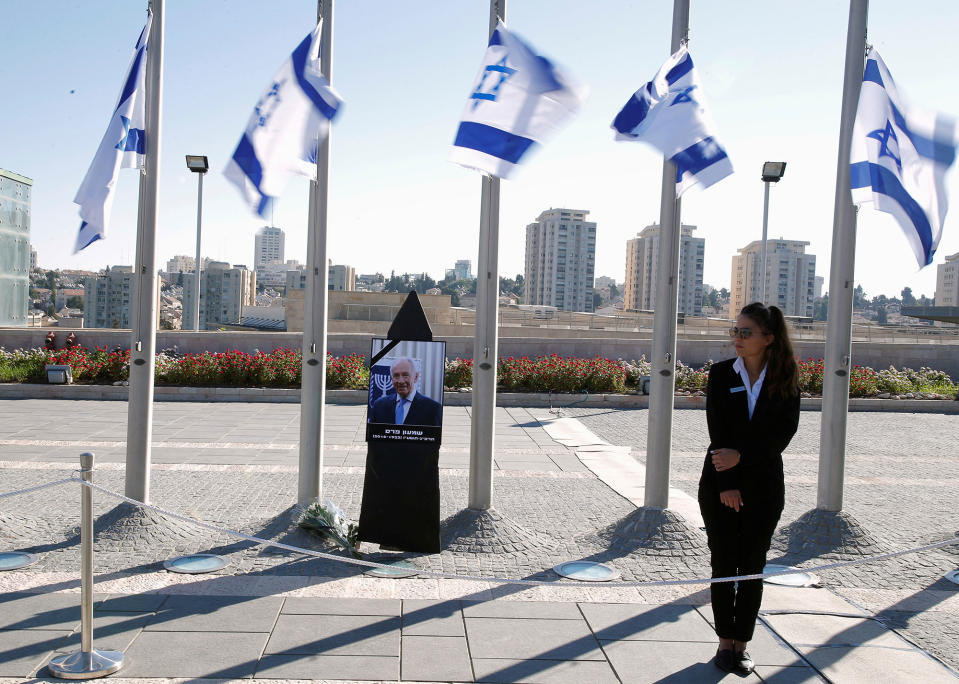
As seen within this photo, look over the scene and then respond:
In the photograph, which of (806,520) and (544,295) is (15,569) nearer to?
(806,520)

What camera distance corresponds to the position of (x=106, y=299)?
6788cm

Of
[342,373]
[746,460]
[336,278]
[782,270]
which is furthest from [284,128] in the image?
[336,278]

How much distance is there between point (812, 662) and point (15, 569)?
5213 mm

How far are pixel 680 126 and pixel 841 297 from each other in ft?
7.07

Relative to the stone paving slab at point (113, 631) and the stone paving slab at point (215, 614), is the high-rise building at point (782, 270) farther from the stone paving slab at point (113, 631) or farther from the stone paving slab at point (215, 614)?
the stone paving slab at point (113, 631)

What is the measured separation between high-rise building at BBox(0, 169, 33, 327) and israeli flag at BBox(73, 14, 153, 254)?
16275mm

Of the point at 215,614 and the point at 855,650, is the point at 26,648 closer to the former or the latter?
the point at 215,614

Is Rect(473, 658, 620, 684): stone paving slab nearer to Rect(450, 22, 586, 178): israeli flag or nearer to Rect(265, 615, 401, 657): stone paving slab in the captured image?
Rect(265, 615, 401, 657): stone paving slab

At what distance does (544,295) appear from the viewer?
317ft

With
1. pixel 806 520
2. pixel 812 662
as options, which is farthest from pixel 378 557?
pixel 806 520

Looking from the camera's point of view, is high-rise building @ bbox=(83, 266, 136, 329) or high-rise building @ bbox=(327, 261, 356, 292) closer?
high-rise building @ bbox=(83, 266, 136, 329)

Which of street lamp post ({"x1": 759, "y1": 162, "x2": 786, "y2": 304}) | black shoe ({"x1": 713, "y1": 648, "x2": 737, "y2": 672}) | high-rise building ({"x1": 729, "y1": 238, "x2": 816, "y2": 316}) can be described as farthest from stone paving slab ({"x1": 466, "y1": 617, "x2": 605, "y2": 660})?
high-rise building ({"x1": 729, "y1": 238, "x2": 816, "y2": 316})

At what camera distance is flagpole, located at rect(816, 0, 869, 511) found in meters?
6.82

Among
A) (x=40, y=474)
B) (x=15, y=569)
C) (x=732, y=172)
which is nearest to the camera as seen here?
(x=15, y=569)
